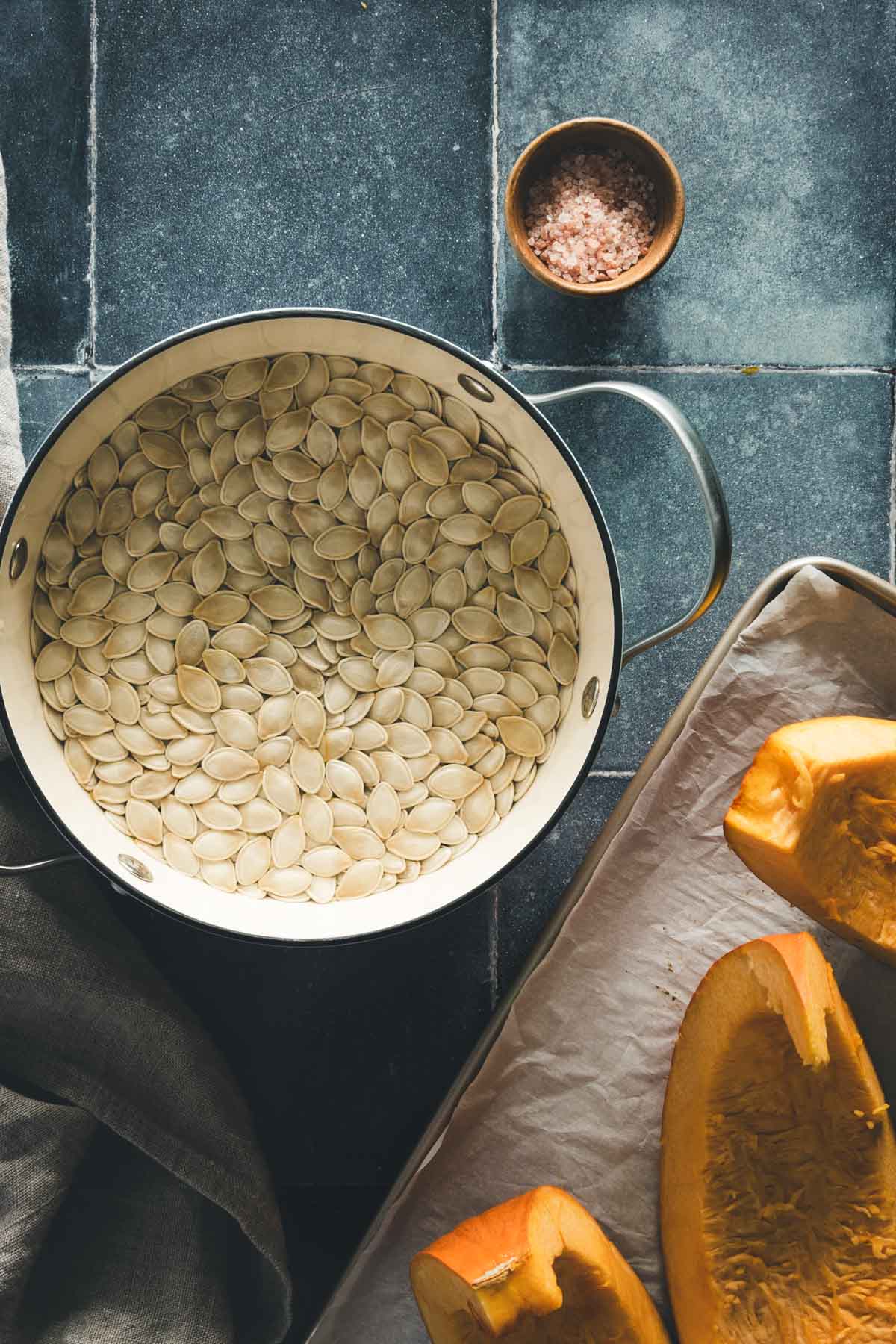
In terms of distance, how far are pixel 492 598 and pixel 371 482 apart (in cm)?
12

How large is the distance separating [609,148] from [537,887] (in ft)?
Result: 1.90

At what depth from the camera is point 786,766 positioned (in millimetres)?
656

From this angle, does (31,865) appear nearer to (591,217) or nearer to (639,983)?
(639,983)

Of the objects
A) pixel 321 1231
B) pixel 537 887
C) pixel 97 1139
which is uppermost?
pixel 537 887

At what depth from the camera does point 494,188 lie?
2.90 feet

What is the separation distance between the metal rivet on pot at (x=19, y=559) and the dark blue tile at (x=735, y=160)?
411mm

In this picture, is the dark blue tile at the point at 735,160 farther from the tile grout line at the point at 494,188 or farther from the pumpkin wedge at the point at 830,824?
the pumpkin wedge at the point at 830,824

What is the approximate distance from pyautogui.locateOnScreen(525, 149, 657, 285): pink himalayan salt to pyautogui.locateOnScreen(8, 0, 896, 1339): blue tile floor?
0.05 metres

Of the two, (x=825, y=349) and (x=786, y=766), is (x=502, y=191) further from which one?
(x=786, y=766)

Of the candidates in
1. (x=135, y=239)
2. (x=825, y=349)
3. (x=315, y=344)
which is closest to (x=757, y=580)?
(x=825, y=349)

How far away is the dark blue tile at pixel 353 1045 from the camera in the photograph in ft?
2.88

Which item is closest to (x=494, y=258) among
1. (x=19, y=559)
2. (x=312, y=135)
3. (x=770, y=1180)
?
(x=312, y=135)

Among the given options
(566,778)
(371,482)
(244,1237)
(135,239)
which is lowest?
(244,1237)

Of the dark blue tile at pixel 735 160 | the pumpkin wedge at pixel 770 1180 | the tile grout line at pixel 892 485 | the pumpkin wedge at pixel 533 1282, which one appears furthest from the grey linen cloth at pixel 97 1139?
the tile grout line at pixel 892 485
